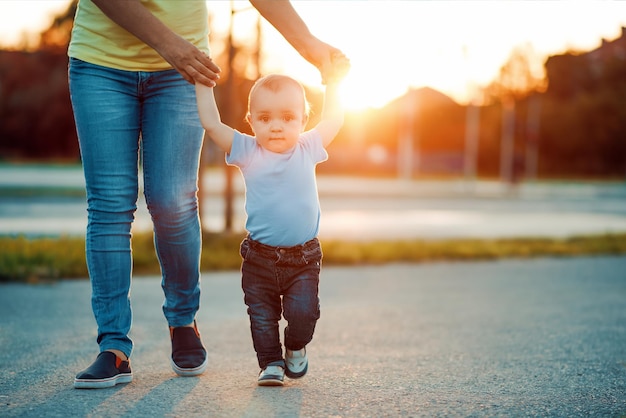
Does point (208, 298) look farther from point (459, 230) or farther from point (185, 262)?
point (459, 230)

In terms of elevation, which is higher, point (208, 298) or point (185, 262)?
point (185, 262)

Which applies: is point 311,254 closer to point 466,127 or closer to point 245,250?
point 245,250

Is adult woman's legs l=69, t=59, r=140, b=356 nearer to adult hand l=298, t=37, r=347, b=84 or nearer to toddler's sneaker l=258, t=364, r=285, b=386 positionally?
toddler's sneaker l=258, t=364, r=285, b=386

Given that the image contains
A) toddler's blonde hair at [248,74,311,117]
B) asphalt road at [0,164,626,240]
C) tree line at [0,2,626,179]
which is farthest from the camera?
tree line at [0,2,626,179]

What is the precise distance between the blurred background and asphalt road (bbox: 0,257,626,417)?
1173 mm

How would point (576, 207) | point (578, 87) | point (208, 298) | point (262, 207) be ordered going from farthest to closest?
point (578, 87) → point (576, 207) → point (208, 298) → point (262, 207)

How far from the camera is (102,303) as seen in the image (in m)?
2.82

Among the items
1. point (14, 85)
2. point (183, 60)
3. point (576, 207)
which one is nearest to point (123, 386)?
point (183, 60)

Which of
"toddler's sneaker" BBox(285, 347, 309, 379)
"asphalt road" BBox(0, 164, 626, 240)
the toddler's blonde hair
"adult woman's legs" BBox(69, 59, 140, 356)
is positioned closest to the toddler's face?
the toddler's blonde hair

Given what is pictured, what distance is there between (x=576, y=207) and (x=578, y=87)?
1614 inches

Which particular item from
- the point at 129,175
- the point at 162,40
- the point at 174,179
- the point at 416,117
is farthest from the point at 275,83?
the point at 416,117

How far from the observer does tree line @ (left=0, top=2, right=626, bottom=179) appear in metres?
44.3

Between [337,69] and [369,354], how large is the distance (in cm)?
133

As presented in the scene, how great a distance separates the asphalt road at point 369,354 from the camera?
2523 millimetres
